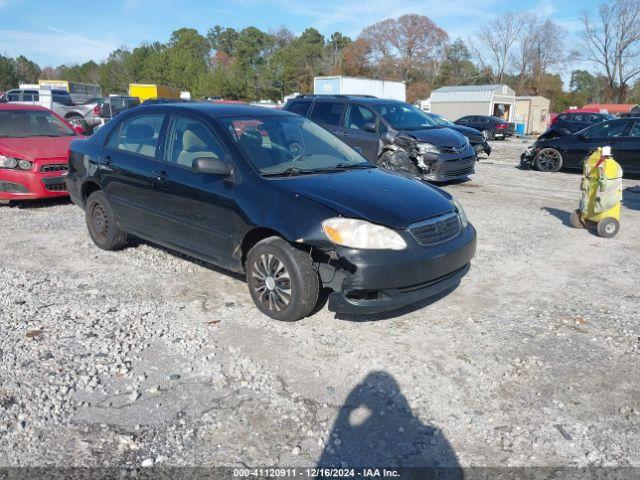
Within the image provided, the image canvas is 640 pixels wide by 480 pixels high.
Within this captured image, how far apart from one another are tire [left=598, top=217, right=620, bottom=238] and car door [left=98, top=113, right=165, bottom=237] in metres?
5.68

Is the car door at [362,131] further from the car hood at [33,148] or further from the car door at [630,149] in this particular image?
the car door at [630,149]

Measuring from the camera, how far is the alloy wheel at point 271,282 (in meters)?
4.07

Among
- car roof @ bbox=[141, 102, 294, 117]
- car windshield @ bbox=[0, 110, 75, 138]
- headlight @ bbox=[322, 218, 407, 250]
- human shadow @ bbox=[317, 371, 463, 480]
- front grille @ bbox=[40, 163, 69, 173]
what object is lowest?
human shadow @ bbox=[317, 371, 463, 480]

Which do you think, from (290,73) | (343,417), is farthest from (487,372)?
(290,73)

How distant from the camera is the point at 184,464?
2.64 meters

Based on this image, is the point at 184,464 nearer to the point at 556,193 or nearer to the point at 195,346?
the point at 195,346

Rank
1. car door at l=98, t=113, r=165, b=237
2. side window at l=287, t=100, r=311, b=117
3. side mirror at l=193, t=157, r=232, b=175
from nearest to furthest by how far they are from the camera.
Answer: side mirror at l=193, t=157, r=232, b=175, car door at l=98, t=113, r=165, b=237, side window at l=287, t=100, r=311, b=117

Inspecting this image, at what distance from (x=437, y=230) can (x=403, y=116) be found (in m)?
6.96

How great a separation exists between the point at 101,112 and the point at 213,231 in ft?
75.8

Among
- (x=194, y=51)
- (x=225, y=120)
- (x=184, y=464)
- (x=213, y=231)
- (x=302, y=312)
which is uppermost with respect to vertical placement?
(x=194, y=51)

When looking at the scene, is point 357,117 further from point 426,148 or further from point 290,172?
point 290,172

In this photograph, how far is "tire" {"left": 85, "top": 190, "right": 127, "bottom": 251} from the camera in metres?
5.79

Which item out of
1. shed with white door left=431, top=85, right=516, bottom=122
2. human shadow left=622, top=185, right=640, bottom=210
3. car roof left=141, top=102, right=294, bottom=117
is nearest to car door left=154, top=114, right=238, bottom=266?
car roof left=141, top=102, right=294, bottom=117

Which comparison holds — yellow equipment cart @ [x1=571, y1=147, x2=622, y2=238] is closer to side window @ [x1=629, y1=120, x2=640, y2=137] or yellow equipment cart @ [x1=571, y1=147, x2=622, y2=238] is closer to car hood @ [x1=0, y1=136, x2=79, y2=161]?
side window @ [x1=629, y1=120, x2=640, y2=137]
